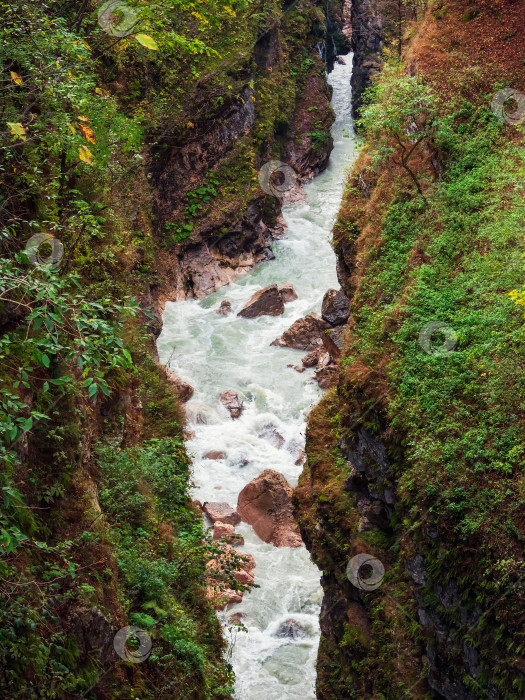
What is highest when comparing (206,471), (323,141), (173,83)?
(173,83)

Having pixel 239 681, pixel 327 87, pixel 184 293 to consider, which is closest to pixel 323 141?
pixel 327 87

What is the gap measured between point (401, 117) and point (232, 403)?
10474mm

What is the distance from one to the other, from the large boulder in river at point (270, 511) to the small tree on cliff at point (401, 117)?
27.0 ft

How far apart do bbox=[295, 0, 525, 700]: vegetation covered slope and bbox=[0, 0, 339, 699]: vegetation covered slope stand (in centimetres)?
248

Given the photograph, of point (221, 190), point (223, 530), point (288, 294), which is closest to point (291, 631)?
point (223, 530)

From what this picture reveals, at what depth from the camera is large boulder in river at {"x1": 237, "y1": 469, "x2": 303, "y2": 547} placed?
1599 centimetres

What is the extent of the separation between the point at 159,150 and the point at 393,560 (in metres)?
19.5

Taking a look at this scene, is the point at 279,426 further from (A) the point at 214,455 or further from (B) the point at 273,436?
(A) the point at 214,455

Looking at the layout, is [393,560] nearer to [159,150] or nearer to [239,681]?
[239,681]

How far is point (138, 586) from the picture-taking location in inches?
313

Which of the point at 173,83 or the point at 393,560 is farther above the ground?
the point at 173,83

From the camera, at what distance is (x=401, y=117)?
11.9 m

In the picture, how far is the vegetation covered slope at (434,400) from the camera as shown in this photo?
734cm

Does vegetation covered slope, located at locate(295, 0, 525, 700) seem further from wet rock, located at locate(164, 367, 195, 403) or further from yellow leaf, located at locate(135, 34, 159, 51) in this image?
wet rock, located at locate(164, 367, 195, 403)
